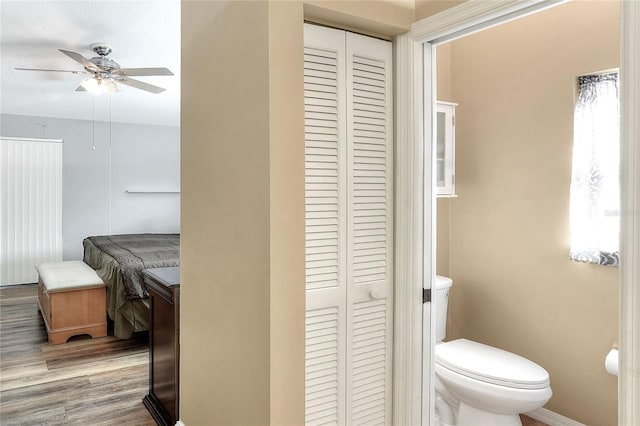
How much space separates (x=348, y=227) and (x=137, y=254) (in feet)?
10.2

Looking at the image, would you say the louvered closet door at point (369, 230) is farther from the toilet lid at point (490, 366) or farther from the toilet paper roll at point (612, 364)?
the toilet paper roll at point (612, 364)

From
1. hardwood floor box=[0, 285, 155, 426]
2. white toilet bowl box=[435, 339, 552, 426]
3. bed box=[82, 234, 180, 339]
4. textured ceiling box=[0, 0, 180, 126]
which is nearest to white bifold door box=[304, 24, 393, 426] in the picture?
white toilet bowl box=[435, 339, 552, 426]

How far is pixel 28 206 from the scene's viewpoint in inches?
240

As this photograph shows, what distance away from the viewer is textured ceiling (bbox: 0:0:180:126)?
110 inches

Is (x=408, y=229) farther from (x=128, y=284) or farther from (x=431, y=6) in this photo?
(x=128, y=284)

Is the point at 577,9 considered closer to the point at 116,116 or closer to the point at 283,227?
the point at 283,227

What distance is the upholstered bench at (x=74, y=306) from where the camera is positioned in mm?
3668

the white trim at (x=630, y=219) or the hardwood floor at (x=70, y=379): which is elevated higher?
the white trim at (x=630, y=219)

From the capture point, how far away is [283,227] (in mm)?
1418

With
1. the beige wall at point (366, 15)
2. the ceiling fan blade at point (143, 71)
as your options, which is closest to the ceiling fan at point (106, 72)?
the ceiling fan blade at point (143, 71)

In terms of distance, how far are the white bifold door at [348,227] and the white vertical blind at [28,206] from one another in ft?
19.5

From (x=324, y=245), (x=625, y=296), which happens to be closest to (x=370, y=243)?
(x=324, y=245)

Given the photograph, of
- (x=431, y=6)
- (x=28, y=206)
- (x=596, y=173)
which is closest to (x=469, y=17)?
(x=431, y=6)

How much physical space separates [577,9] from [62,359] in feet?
13.5
